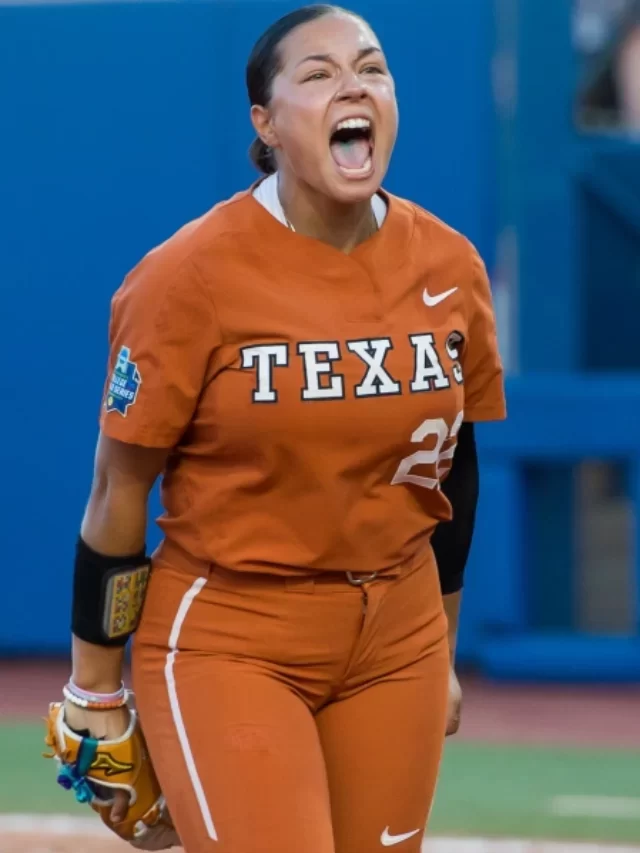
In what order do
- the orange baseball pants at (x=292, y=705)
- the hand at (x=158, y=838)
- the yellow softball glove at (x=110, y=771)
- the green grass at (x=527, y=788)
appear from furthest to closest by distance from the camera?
1. the green grass at (x=527, y=788)
2. the hand at (x=158, y=838)
3. the yellow softball glove at (x=110, y=771)
4. the orange baseball pants at (x=292, y=705)

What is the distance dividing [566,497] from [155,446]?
4174mm

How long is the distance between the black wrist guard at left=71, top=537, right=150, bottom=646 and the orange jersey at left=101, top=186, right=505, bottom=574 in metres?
0.09

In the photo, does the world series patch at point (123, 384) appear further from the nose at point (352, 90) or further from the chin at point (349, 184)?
the nose at point (352, 90)

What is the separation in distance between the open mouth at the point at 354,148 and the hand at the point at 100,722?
101cm

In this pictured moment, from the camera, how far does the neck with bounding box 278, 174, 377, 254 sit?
9.01 ft

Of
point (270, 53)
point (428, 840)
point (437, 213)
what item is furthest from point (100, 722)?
point (437, 213)

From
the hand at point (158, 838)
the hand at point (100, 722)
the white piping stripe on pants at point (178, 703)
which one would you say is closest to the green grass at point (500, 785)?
the hand at point (158, 838)

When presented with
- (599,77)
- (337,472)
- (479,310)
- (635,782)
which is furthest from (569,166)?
(337,472)

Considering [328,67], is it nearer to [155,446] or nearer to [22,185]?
[155,446]

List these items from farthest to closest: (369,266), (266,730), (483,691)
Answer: (483,691) < (369,266) < (266,730)

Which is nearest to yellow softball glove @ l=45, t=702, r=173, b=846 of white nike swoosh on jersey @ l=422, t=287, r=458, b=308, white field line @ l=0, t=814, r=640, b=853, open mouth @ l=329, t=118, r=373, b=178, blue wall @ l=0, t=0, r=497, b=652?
white nike swoosh on jersey @ l=422, t=287, r=458, b=308

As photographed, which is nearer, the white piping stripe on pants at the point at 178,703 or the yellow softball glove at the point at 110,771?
the white piping stripe on pants at the point at 178,703

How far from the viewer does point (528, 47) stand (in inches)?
250

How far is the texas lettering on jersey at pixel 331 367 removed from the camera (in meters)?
2.57
